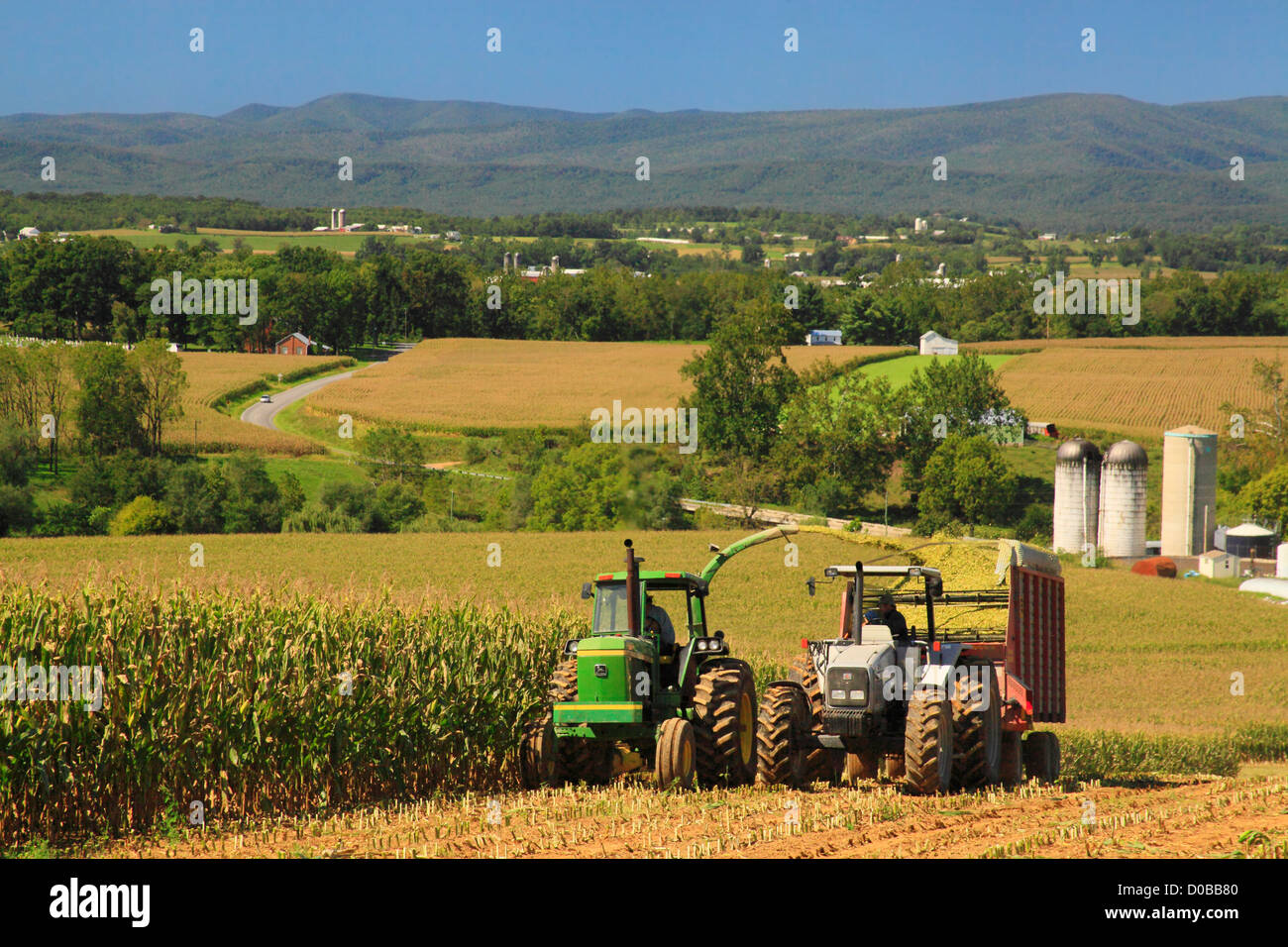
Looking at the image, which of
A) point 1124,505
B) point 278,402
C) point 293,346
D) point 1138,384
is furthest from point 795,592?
point 293,346

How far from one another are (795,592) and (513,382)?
6693 cm

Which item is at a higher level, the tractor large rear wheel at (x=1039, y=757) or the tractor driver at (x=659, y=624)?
the tractor driver at (x=659, y=624)

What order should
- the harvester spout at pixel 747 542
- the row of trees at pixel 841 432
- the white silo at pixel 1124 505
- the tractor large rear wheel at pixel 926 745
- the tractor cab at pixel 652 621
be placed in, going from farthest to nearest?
the row of trees at pixel 841 432 → the white silo at pixel 1124 505 → the harvester spout at pixel 747 542 → the tractor cab at pixel 652 621 → the tractor large rear wheel at pixel 926 745

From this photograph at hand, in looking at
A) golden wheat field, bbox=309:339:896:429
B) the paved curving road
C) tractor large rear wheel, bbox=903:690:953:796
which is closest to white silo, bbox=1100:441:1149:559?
golden wheat field, bbox=309:339:896:429

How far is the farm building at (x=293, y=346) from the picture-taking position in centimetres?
12125

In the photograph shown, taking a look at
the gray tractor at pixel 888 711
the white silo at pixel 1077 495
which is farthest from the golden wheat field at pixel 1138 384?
the gray tractor at pixel 888 711

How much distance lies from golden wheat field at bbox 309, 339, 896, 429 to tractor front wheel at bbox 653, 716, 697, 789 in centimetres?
7512

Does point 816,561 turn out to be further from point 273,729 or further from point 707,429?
point 273,729

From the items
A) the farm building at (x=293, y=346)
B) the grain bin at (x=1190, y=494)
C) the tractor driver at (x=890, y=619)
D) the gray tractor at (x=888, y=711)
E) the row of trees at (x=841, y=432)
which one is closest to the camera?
the gray tractor at (x=888, y=711)

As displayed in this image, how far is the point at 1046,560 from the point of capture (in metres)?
18.0

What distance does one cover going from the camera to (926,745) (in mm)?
13844

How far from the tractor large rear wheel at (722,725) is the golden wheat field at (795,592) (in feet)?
53.3

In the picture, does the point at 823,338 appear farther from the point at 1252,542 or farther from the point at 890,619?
the point at 890,619

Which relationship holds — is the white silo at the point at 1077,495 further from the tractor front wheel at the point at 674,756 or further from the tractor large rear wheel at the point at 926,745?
the tractor front wheel at the point at 674,756
